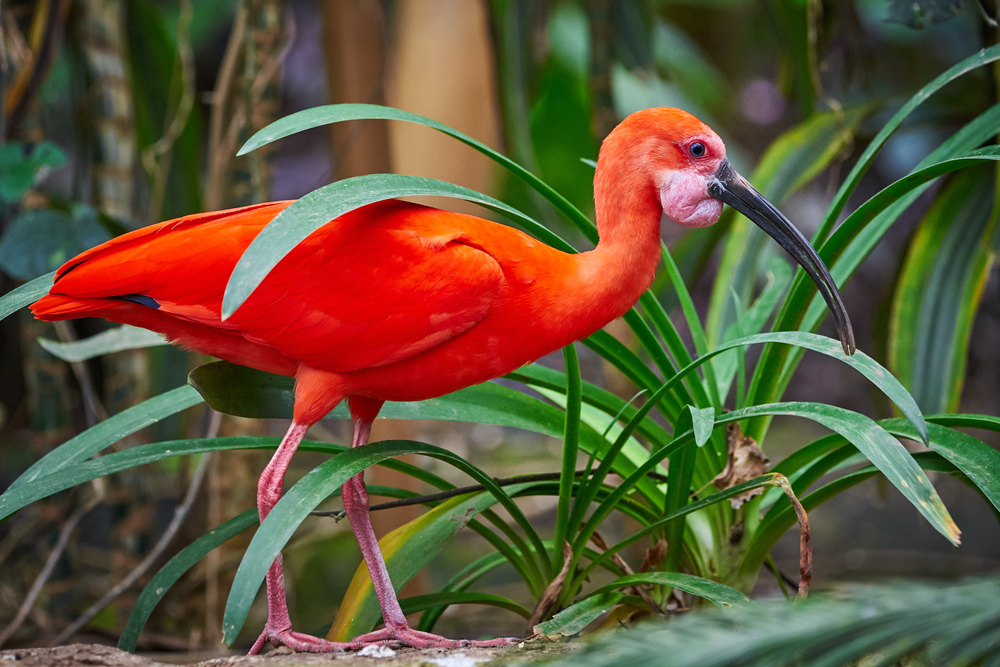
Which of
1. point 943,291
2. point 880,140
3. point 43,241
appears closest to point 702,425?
point 880,140

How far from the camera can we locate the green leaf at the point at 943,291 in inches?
79.0

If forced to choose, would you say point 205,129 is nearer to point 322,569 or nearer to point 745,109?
point 322,569

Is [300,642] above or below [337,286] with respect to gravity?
below

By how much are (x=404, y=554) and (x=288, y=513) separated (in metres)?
0.43

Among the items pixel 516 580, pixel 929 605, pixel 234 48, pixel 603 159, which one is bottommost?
pixel 516 580

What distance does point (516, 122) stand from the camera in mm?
2223

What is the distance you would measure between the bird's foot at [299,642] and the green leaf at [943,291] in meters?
1.57

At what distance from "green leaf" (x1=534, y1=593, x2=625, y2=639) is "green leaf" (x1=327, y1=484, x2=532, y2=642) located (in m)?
0.25

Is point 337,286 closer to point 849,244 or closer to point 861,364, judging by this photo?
point 861,364

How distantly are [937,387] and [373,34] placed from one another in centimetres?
187

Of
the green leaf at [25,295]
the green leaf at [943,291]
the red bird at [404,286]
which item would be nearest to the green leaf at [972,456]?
the red bird at [404,286]

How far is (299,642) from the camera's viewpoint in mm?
1184

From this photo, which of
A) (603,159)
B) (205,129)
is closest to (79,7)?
(205,129)

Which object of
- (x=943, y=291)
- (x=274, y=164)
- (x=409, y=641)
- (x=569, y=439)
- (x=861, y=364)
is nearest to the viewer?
(x=861, y=364)
